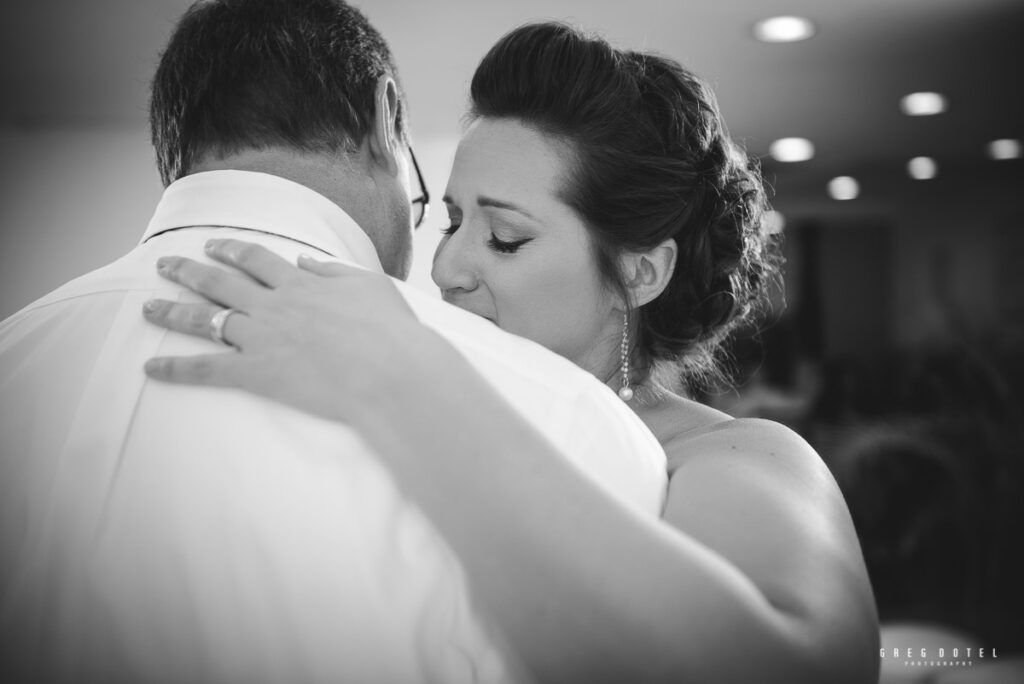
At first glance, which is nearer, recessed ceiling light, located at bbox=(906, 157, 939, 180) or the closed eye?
the closed eye

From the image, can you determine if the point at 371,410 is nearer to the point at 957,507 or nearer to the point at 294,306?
the point at 294,306

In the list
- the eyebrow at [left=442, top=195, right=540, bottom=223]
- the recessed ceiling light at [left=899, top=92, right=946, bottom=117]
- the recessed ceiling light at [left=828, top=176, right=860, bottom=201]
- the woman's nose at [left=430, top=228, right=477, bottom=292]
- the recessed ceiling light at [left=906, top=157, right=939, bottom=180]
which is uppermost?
the recessed ceiling light at [left=899, top=92, right=946, bottom=117]

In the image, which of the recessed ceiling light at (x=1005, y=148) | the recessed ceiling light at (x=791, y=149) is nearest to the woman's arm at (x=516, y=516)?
the recessed ceiling light at (x=791, y=149)

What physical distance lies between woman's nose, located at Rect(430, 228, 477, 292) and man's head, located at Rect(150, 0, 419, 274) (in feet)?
0.83

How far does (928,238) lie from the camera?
9.43 m

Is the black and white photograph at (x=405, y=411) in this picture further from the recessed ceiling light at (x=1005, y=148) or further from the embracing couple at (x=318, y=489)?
the recessed ceiling light at (x=1005, y=148)

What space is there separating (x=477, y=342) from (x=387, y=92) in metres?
0.47

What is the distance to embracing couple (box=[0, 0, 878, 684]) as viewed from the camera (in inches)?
30.2

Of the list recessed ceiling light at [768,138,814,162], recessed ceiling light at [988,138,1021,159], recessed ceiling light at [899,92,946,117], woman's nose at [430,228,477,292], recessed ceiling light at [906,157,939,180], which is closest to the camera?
woman's nose at [430,228,477,292]

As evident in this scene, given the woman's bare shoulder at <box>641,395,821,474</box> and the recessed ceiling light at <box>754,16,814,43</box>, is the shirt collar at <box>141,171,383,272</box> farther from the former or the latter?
the recessed ceiling light at <box>754,16,814,43</box>

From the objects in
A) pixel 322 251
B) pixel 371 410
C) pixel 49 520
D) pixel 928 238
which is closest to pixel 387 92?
pixel 322 251

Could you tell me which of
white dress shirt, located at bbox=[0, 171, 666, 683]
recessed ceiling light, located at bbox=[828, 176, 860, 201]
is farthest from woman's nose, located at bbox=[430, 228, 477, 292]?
recessed ceiling light, located at bbox=[828, 176, 860, 201]

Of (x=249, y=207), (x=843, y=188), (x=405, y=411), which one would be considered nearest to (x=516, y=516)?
(x=405, y=411)

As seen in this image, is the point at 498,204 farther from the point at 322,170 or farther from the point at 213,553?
the point at 213,553
